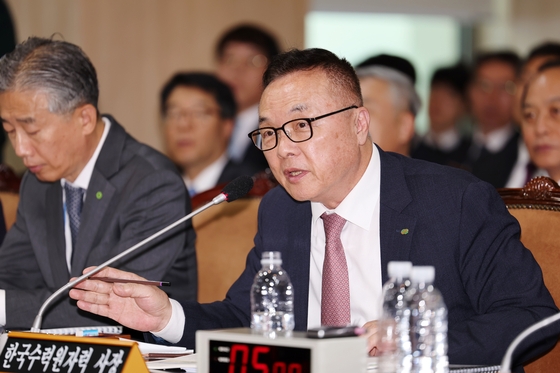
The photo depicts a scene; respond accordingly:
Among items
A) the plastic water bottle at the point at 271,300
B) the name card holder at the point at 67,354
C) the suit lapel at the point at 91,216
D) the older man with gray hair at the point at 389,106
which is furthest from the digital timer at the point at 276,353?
the older man with gray hair at the point at 389,106

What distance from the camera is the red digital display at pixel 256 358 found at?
1.02 meters

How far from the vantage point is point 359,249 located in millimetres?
1713

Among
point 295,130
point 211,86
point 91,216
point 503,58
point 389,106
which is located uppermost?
point 503,58

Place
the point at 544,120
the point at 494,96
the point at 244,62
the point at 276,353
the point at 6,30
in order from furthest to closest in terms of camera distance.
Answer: the point at 494,96 → the point at 244,62 → the point at 6,30 → the point at 544,120 → the point at 276,353

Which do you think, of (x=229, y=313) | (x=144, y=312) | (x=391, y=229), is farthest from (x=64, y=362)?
(x=391, y=229)

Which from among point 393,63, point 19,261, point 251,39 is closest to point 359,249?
point 19,261

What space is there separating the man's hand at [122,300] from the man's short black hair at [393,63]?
2424mm

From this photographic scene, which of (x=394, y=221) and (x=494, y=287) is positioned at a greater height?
(x=394, y=221)

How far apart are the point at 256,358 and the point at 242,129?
12.5 ft

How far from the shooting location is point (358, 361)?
40.9 inches

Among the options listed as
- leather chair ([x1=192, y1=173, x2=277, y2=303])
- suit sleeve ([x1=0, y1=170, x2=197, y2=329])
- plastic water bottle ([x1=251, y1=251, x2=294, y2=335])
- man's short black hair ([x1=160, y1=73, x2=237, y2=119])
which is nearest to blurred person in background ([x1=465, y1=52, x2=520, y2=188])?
man's short black hair ([x1=160, y1=73, x2=237, y2=119])

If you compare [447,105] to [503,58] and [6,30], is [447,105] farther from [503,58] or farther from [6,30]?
[6,30]

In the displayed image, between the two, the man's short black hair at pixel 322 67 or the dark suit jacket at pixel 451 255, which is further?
the man's short black hair at pixel 322 67

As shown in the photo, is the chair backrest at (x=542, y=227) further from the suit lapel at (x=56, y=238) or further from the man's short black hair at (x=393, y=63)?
the man's short black hair at (x=393, y=63)
